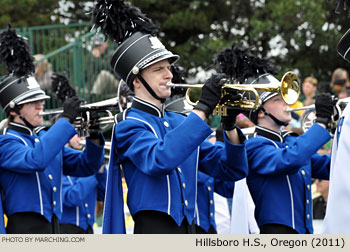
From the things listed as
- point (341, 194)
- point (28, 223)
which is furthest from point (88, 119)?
point (341, 194)

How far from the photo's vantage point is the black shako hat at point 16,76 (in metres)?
5.60

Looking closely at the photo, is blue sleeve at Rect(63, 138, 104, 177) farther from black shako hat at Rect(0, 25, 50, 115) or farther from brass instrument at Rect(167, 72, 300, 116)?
brass instrument at Rect(167, 72, 300, 116)

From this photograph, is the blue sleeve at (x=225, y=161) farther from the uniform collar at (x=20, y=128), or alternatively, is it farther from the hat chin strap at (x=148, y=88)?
the uniform collar at (x=20, y=128)

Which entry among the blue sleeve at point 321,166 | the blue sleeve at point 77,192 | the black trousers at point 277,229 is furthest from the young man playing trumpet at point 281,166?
the blue sleeve at point 77,192

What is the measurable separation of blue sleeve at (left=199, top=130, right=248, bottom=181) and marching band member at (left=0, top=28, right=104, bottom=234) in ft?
3.42

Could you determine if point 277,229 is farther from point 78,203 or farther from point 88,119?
point 78,203

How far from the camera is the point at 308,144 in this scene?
16.0 ft

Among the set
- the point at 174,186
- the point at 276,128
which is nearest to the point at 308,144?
the point at 276,128

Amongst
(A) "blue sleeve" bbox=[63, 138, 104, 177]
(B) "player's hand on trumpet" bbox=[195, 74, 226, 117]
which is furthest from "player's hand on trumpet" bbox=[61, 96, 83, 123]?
(B) "player's hand on trumpet" bbox=[195, 74, 226, 117]

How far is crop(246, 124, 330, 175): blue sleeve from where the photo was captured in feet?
16.0

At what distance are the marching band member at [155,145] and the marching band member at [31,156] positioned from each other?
0.91 metres

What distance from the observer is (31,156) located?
505 cm

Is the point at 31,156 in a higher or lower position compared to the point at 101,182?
higher

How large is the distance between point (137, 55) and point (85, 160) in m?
1.33
